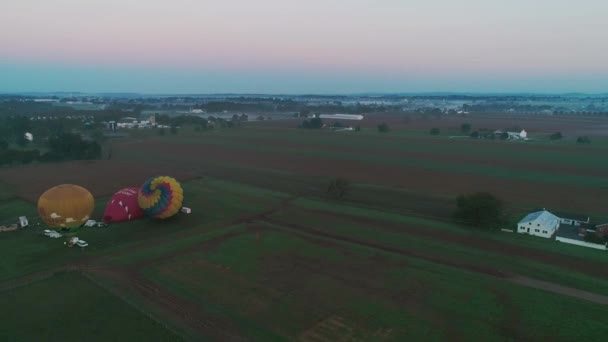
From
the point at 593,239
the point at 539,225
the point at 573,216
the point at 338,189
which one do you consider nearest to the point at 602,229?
the point at 593,239

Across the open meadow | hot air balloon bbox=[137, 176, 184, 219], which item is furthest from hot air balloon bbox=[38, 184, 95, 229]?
hot air balloon bbox=[137, 176, 184, 219]

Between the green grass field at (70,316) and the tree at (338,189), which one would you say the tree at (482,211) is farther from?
the green grass field at (70,316)

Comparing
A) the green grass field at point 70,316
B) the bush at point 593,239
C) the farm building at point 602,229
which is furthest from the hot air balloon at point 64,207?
the farm building at point 602,229

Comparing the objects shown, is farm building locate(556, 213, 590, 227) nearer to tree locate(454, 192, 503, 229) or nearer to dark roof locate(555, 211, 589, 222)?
dark roof locate(555, 211, 589, 222)

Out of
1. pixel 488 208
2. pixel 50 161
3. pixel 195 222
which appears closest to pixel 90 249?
pixel 195 222

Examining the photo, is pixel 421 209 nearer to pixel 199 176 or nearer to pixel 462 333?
pixel 462 333

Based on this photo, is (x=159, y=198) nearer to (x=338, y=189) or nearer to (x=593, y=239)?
(x=338, y=189)
